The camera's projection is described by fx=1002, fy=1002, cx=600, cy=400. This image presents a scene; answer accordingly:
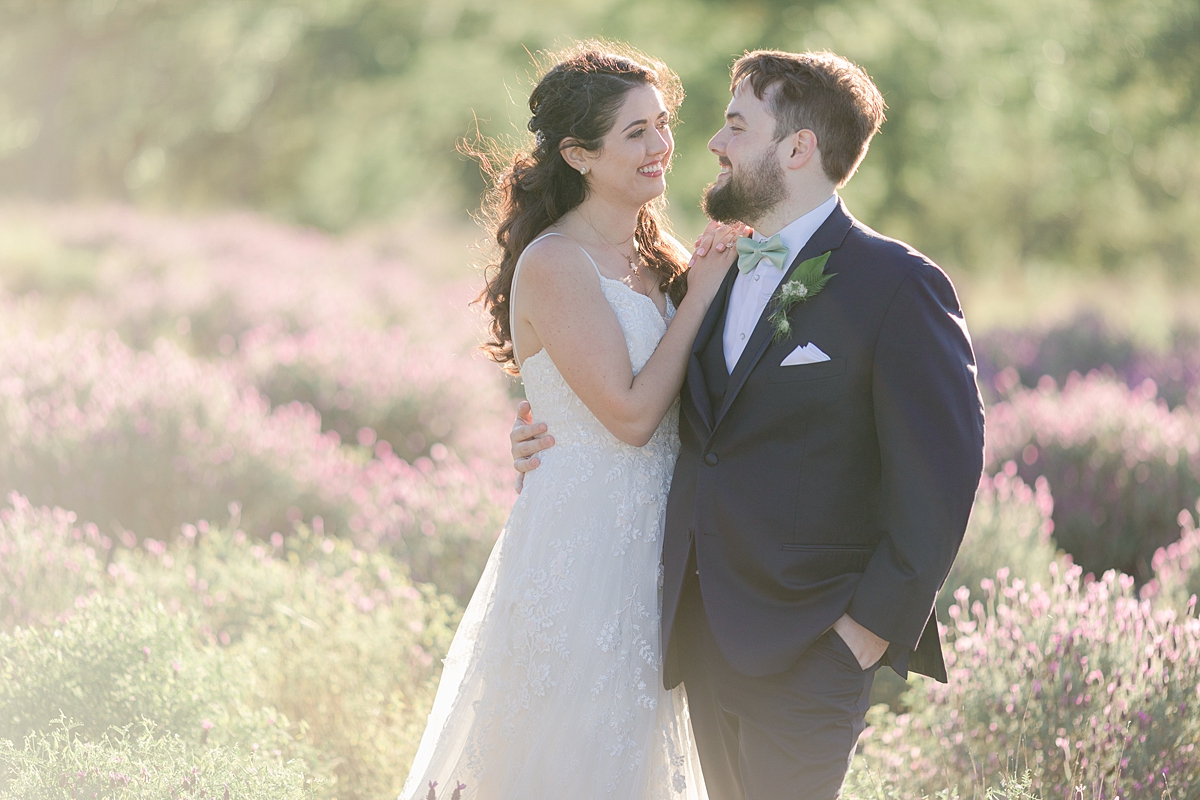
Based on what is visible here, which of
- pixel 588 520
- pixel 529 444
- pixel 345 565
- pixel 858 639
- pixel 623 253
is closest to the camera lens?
pixel 858 639

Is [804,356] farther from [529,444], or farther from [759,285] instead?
[529,444]

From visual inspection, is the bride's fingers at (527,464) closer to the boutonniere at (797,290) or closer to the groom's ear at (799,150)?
the boutonniere at (797,290)

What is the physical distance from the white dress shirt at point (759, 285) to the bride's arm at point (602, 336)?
0.36ft

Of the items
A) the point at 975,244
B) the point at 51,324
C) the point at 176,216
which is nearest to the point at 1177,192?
the point at 975,244

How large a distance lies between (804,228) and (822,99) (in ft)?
1.05

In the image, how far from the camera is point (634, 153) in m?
2.95

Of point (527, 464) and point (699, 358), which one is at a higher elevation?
point (699, 358)

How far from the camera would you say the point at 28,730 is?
311 cm

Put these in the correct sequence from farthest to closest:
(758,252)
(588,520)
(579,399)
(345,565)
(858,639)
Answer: (345,565)
(579,399)
(588,520)
(758,252)
(858,639)

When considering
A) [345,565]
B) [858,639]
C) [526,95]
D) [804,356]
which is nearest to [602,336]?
[804,356]

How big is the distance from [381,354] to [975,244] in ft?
67.0

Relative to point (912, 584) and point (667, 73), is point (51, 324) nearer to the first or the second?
point (667, 73)

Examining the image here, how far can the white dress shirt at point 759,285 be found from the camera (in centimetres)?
252

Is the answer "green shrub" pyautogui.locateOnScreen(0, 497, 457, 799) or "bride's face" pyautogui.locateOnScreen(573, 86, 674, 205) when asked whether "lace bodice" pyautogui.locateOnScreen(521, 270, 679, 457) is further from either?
"green shrub" pyautogui.locateOnScreen(0, 497, 457, 799)
